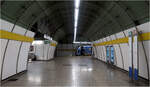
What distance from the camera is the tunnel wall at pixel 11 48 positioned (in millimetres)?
6043

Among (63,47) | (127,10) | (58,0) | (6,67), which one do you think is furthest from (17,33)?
(63,47)

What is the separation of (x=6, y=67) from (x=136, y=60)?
6.86 meters

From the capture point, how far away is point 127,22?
8102 millimetres

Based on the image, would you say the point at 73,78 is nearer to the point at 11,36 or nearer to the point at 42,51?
the point at 11,36

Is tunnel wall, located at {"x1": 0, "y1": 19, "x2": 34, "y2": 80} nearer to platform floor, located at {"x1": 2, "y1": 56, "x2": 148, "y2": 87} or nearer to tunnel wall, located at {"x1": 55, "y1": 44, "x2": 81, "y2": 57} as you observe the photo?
platform floor, located at {"x1": 2, "y1": 56, "x2": 148, "y2": 87}

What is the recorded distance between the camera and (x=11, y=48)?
6.91m

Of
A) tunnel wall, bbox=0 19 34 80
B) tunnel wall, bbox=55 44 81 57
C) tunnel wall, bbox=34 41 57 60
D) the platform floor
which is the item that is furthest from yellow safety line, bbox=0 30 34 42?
tunnel wall, bbox=55 44 81 57

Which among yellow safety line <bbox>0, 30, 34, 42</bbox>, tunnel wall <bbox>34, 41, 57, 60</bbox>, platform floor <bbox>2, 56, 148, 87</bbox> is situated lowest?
platform floor <bbox>2, 56, 148, 87</bbox>

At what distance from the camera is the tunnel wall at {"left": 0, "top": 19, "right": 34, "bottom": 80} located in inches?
238

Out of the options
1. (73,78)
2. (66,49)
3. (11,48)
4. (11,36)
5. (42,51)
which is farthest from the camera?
(66,49)

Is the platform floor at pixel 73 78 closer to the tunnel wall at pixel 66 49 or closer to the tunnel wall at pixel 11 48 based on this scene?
the tunnel wall at pixel 11 48

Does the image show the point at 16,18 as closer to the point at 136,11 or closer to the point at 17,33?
the point at 17,33

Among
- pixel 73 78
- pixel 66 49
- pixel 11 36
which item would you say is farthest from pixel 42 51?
pixel 66 49

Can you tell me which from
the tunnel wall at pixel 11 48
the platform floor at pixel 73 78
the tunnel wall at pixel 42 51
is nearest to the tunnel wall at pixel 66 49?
the tunnel wall at pixel 42 51
